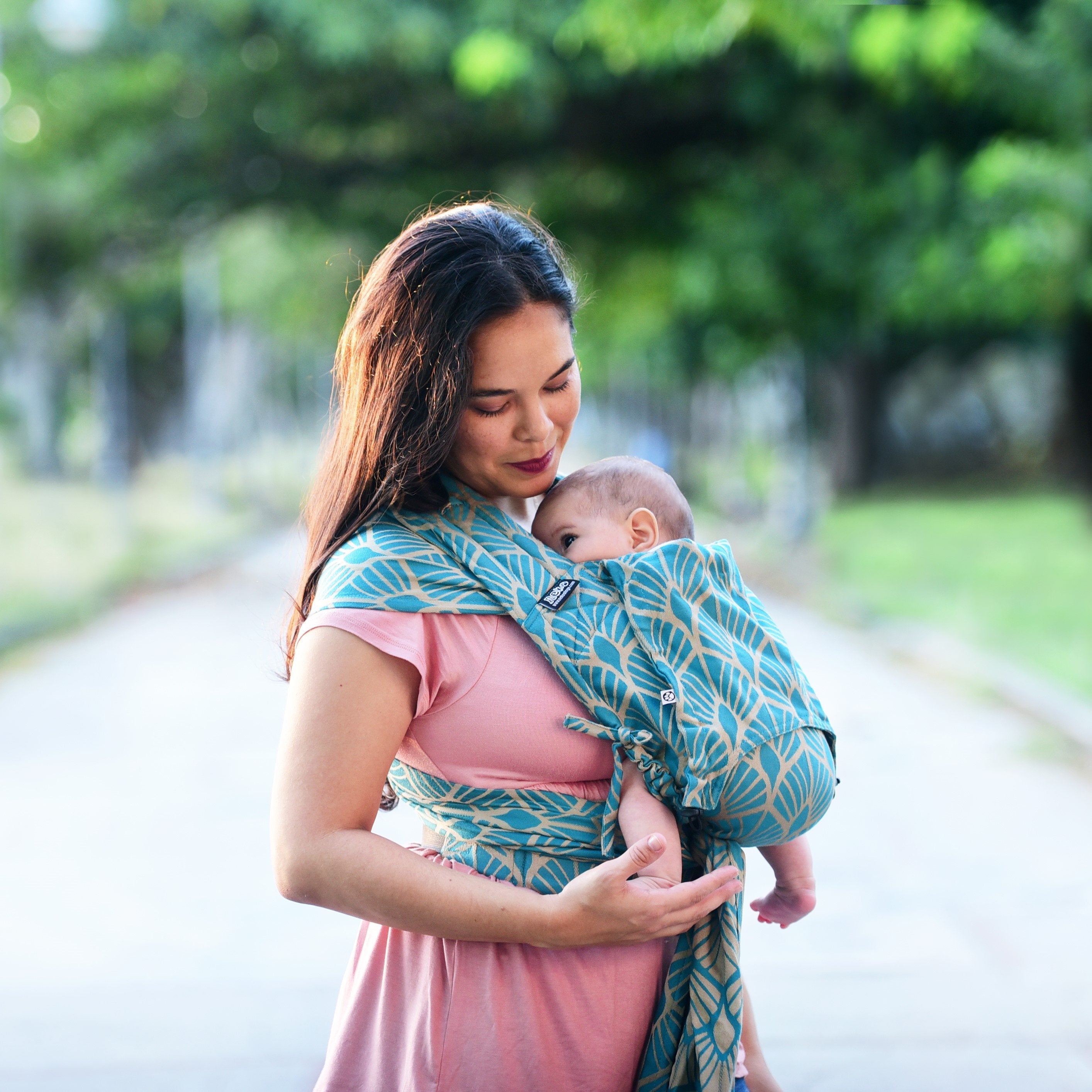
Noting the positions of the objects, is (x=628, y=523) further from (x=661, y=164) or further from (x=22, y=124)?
(x=661, y=164)

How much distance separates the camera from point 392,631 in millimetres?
1614

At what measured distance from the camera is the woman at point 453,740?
5.24ft

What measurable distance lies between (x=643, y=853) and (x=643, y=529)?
534 millimetres

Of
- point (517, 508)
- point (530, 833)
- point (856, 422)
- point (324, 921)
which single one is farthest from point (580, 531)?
point (856, 422)

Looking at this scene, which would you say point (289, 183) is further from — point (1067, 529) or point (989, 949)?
point (989, 949)

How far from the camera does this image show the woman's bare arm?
1.59 m

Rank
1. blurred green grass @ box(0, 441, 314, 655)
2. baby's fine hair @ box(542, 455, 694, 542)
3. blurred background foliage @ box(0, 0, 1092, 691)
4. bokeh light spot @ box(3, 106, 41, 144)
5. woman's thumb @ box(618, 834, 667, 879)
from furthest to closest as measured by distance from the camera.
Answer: blurred green grass @ box(0, 441, 314, 655)
bokeh light spot @ box(3, 106, 41, 144)
blurred background foliage @ box(0, 0, 1092, 691)
baby's fine hair @ box(542, 455, 694, 542)
woman's thumb @ box(618, 834, 667, 879)

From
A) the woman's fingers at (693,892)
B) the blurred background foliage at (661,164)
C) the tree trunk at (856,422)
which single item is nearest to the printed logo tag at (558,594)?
the woman's fingers at (693,892)

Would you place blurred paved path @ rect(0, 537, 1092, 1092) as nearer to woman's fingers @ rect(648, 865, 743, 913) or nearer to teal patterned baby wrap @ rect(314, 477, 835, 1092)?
teal patterned baby wrap @ rect(314, 477, 835, 1092)

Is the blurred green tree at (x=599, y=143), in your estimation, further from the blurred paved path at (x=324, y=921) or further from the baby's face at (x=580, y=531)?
the baby's face at (x=580, y=531)

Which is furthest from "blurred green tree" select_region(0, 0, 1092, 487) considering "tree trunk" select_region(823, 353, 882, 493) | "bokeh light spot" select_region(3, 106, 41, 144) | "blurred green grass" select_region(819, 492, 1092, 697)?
"tree trunk" select_region(823, 353, 882, 493)

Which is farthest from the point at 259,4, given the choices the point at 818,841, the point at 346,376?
the point at 346,376

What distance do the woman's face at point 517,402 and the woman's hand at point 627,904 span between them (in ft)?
1.79

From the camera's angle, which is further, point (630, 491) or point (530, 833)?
point (630, 491)
